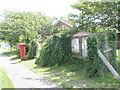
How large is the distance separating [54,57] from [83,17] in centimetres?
343

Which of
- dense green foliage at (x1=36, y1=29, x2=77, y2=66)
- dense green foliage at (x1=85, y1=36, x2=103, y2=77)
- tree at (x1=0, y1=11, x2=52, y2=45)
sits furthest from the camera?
tree at (x1=0, y1=11, x2=52, y2=45)

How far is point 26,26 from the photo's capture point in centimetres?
1658

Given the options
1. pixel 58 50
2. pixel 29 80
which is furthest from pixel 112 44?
pixel 29 80

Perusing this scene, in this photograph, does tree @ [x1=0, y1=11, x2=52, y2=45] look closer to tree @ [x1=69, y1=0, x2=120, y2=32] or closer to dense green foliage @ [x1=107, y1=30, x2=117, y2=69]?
tree @ [x1=69, y1=0, x2=120, y2=32]

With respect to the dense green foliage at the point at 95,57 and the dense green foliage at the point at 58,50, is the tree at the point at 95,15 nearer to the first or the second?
the dense green foliage at the point at 58,50

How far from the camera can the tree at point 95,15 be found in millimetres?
7066

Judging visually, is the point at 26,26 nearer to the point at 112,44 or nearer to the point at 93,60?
the point at 112,44

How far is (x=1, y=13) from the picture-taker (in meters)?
22.0

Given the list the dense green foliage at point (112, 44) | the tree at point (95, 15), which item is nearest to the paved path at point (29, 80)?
the dense green foliage at point (112, 44)

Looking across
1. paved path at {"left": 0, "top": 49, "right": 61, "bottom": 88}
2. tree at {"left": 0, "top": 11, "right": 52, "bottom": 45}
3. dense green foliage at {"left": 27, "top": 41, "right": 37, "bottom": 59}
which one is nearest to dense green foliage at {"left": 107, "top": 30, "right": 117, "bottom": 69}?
paved path at {"left": 0, "top": 49, "right": 61, "bottom": 88}

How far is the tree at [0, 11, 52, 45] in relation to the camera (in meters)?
15.2

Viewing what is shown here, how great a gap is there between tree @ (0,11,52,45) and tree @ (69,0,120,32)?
8242 millimetres

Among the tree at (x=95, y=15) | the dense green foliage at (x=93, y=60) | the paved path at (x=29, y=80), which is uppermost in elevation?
the tree at (x=95, y=15)

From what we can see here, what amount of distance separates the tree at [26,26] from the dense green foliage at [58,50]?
6315mm
